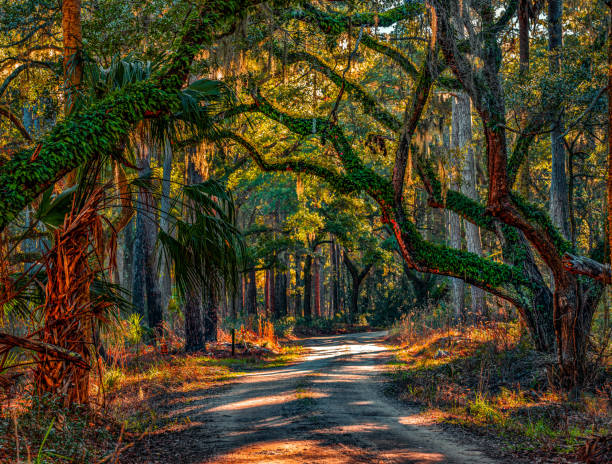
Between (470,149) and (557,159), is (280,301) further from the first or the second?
(557,159)

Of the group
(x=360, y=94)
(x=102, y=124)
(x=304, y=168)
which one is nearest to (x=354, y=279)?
(x=304, y=168)

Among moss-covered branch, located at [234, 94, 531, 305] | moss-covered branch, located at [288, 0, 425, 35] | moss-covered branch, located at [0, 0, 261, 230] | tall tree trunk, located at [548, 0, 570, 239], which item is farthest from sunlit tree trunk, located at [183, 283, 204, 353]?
tall tree trunk, located at [548, 0, 570, 239]

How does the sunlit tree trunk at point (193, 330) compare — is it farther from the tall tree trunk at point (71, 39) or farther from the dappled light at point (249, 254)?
the tall tree trunk at point (71, 39)

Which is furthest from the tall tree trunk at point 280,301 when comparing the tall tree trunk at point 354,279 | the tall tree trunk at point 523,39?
the tall tree trunk at point 523,39

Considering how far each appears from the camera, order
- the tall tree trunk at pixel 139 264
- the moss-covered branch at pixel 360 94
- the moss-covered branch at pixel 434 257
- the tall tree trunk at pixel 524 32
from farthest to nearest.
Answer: the tall tree trunk at pixel 139 264, the moss-covered branch at pixel 360 94, the moss-covered branch at pixel 434 257, the tall tree trunk at pixel 524 32

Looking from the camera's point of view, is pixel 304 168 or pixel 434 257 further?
pixel 304 168

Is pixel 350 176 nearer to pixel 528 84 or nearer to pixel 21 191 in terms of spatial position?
pixel 528 84

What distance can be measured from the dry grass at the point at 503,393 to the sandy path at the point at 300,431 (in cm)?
75

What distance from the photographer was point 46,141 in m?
6.30

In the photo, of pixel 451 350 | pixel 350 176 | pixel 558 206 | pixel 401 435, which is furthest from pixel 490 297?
pixel 401 435

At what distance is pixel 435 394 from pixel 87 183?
7.25m

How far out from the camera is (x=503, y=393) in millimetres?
9102

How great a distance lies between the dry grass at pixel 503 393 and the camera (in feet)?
21.9

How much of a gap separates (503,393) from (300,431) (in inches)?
170
